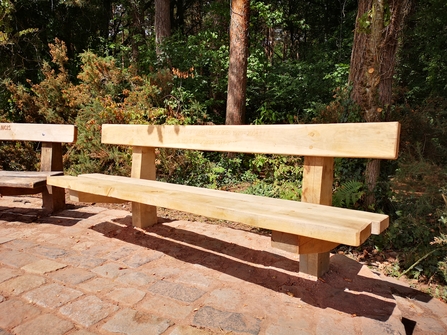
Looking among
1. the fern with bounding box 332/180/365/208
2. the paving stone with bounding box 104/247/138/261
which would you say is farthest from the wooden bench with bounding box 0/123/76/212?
the fern with bounding box 332/180/365/208

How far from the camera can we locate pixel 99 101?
6094 mm

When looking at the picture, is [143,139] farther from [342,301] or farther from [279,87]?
Answer: [279,87]

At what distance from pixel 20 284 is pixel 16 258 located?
0.49m

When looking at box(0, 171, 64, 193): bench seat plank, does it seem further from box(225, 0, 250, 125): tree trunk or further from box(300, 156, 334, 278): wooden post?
box(225, 0, 250, 125): tree trunk

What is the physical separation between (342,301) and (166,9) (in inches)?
323

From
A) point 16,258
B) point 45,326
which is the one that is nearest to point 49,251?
point 16,258

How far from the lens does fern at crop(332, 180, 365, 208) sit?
3455mm

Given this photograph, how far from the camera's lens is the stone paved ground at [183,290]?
1.80 m

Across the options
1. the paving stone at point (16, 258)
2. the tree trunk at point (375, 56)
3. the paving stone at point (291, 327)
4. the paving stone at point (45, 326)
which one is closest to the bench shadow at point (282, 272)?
the paving stone at point (291, 327)

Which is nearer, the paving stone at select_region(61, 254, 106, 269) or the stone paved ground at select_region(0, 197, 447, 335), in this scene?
the stone paved ground at select_region(0, 197, 447, 335)

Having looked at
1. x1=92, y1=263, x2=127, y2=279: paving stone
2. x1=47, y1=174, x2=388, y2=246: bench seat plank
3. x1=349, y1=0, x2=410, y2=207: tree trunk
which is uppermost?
x1=349, y1=0, x2=410, y2=207: tree trunk

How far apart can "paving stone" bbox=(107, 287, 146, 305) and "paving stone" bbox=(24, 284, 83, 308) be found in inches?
8.1

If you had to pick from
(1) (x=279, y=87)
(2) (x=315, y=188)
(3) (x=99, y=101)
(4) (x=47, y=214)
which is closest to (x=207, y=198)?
(2) (x=315, y=188)

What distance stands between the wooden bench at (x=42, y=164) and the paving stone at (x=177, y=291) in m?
1.78
